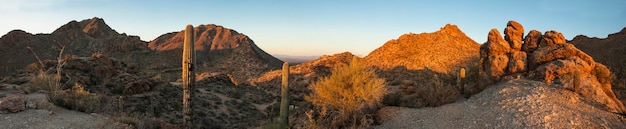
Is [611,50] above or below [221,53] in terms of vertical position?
below

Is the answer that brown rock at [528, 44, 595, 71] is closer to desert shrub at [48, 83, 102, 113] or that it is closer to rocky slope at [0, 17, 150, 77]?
desert shrub at [48, 83, 102, 113]

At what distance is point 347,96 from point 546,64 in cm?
699

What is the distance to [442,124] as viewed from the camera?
10852 millimetres

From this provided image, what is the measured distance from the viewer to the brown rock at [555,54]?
1344cm

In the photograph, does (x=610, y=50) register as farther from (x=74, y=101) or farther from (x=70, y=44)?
(x=70, y=44)

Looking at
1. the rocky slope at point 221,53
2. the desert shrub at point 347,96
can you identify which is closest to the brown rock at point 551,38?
the desert shrub at point 347,96

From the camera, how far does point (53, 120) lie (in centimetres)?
1016

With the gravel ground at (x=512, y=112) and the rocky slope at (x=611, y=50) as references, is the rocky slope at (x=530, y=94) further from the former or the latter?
the rocky slope at (x=611, y=50)

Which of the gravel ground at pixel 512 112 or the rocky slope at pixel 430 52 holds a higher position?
the rocky slope at pixel 430 52

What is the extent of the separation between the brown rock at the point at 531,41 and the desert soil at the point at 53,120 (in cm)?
1402

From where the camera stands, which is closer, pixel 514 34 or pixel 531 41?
pixel 531 41

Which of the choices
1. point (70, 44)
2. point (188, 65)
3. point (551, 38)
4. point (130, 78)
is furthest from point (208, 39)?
point (551, 38)

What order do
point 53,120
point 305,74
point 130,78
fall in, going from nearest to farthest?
1. point 53,120
2. point 130,78
3. point 305,74

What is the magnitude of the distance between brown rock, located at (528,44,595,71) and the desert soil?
13.3m
